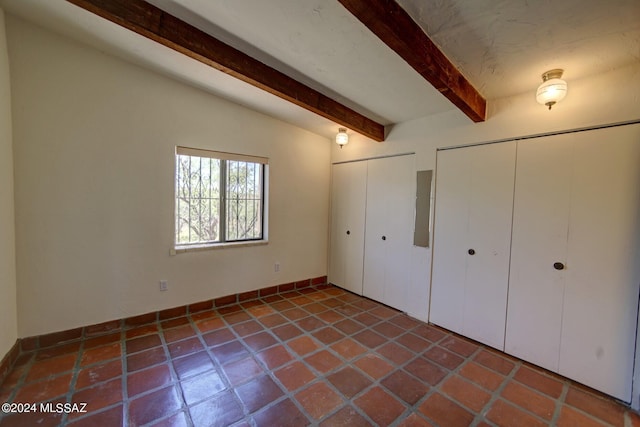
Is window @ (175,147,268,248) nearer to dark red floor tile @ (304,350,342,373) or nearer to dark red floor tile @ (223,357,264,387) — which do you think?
dark red floor tile @ (223,357,264,387)

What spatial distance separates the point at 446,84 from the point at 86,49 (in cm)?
315

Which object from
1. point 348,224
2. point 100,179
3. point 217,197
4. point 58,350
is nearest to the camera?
point 58,350

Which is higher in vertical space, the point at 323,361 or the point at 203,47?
the point at 203,47

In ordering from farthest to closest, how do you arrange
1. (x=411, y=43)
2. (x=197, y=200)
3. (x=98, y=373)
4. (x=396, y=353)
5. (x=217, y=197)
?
1. (x=217, y=197)
2. (x=197, y=200)
3. (x=396, y=353)
4. (x=98, y=373)
5. (x=411, y=43)

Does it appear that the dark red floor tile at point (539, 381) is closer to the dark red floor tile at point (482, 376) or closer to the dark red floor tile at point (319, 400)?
the dark red floor tile at point (482, 376)

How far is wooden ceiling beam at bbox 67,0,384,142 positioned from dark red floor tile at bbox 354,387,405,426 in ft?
8.48

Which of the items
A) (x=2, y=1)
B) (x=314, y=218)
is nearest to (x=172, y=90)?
(x=2, y=1)

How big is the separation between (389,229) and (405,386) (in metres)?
1.84

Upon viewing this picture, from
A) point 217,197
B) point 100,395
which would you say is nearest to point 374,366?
point 100,395

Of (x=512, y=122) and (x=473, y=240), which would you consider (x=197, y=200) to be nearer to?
(x=473, y=240)

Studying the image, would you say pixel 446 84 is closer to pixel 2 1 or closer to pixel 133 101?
pixel 133 101

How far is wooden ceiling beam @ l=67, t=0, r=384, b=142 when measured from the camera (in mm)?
1744

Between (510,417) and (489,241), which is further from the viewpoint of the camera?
(489,241)

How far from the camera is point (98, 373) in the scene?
2.03 meters
